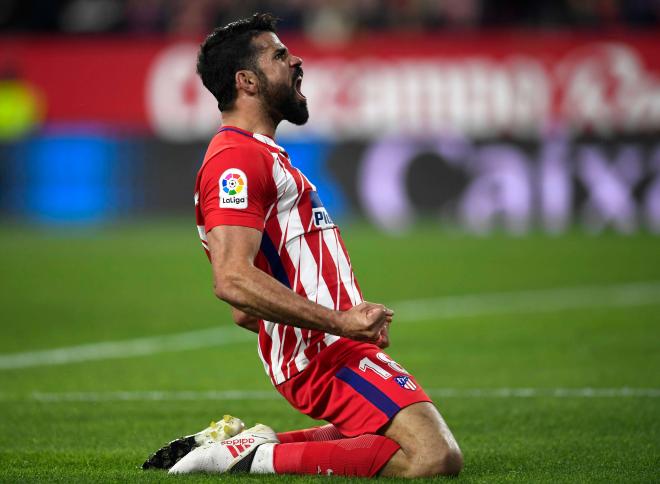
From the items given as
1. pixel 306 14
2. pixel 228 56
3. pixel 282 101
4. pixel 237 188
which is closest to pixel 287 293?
pixel 237 188

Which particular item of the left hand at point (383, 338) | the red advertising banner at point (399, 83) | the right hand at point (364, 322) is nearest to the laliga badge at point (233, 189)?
the right hand at point (364, 322)

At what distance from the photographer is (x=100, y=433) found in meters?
7.11

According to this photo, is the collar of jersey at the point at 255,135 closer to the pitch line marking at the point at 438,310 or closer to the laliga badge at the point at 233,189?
the laliga badge at the point at 233,189

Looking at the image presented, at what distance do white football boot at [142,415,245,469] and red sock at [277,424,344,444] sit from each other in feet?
0.76

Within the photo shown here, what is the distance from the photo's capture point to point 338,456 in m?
5.68

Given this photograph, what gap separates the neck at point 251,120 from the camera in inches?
230

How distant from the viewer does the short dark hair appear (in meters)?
5.82

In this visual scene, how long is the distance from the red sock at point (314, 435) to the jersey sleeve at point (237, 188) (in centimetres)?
115

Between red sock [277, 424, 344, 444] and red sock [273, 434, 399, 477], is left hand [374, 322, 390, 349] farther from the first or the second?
red sock [277, 424, 344, 444]

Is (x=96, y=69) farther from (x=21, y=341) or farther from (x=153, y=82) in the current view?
(x=21, y=341)

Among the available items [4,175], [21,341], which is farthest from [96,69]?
[21,341]

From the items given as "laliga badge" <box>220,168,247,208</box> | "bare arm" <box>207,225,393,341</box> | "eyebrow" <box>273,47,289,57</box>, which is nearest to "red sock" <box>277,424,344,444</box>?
"bare arm" <box>207,225,393,341</box>

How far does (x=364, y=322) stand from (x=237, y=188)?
81 centimetres

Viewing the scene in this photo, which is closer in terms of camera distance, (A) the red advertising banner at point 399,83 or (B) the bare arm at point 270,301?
(B) the bare arm at point 270,301
